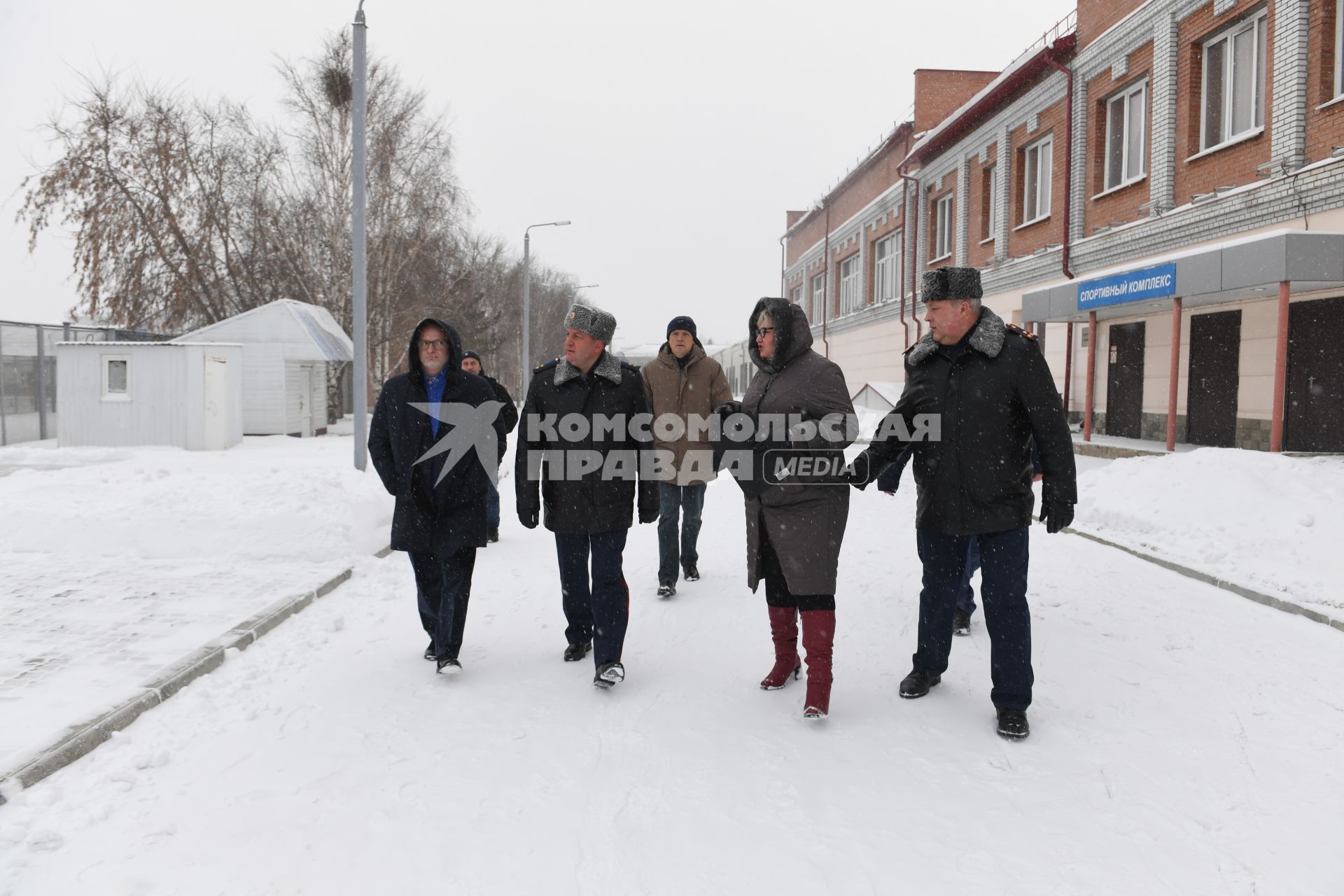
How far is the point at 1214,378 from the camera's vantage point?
1458 centimetres

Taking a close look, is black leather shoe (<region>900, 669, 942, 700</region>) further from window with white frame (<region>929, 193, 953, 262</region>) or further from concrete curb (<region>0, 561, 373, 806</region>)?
window with white frame (<region>929, 193, 953, 262</region>)

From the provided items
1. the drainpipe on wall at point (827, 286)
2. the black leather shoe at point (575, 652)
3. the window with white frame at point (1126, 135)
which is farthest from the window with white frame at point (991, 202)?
the black leather shoe at point (575, 652)

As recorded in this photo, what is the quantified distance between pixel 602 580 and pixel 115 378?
15769mm

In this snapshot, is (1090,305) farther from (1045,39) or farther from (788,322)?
(788,322)

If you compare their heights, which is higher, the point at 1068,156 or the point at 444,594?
the point at 1068,156

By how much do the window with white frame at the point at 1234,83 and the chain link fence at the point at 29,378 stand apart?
20106mm

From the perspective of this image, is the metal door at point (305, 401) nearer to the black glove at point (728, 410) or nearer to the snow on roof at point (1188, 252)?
the snow on roof at point (1188, 252)

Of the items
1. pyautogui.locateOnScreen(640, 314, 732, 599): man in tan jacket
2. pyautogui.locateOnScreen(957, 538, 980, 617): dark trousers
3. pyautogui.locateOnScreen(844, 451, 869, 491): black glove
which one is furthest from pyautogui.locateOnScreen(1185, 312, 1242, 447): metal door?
pyautogui.locateOnScreen(844, 451, 869, 491): black glove

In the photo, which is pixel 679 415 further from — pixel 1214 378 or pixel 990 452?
pixel 1214 378

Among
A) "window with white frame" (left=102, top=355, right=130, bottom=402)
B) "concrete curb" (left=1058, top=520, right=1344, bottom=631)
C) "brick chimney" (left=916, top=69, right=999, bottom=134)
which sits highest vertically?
"brick chimney" (left=916, top=69, right=999, bottom=134)

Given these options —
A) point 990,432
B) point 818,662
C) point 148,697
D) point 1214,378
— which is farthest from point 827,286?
point 148,697

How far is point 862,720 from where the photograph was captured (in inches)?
161

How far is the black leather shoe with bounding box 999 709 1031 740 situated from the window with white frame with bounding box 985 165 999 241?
19477mm

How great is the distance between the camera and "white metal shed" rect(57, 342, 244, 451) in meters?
16.5
